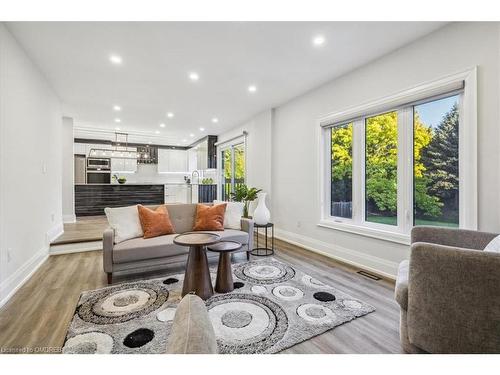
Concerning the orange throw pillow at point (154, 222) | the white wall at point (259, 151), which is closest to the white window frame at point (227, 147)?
the white wall at point (259, 151)

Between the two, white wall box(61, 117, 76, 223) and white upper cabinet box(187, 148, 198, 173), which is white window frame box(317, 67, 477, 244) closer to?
white wall box(61, 117, 76, 223)

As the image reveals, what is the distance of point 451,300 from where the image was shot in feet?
4.50

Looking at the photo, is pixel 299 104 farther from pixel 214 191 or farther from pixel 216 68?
pixel 214 191

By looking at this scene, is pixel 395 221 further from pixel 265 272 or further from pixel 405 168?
pixel 265 272

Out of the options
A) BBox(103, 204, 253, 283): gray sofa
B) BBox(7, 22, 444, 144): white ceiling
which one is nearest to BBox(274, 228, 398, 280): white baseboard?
BBox(103, 204, 253, 283): gray sofa

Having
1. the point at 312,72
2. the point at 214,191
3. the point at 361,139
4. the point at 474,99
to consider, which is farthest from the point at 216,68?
the point at 214,191

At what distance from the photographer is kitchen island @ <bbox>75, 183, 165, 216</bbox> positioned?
6965 mm

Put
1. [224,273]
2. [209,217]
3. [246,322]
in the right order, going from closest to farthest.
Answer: [246,322]
[224,273]
[209,217]

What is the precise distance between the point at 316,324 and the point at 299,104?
3551mm

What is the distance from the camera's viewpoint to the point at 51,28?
8.10 ft

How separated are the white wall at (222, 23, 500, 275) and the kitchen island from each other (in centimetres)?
387

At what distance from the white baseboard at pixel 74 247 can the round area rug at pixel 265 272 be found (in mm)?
2530

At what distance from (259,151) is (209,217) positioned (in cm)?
243

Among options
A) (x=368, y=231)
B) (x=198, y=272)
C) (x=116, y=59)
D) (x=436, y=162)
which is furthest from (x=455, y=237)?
(x=116, y=59)
